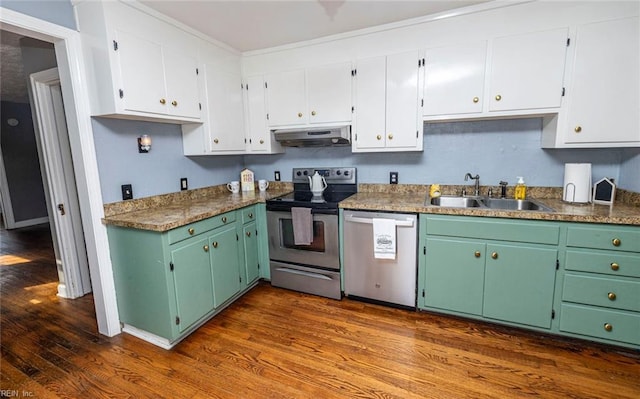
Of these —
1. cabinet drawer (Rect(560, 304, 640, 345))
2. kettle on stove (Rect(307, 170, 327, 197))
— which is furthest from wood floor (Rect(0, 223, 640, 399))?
kettle on stove (Rect(307, 170, 327, 197))

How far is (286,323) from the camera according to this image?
2297 millimetres

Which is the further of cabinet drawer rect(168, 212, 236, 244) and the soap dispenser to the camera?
the soap dispenser

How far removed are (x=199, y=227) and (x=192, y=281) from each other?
1.29 ft

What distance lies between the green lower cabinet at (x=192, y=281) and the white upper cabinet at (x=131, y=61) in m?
1.03

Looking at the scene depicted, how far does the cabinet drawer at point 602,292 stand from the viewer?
176 centimetres

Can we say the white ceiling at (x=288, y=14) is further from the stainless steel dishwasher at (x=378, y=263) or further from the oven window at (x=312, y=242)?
the oven window at (x=312, y=242)

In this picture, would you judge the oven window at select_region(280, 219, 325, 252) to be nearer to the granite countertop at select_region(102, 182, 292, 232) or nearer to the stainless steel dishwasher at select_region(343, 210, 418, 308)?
the stainless steel dishwasher at select_region(343, 210, 418, 308)

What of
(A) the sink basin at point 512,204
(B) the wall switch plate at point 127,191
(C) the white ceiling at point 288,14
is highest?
(C) the white ceiling at point 288,14

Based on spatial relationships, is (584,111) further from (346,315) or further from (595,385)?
(346,315)

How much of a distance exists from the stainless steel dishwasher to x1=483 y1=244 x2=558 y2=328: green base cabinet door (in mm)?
538

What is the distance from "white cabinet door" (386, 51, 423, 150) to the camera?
7.85 feet

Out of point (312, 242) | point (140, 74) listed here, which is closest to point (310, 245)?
→ point (312, 242)

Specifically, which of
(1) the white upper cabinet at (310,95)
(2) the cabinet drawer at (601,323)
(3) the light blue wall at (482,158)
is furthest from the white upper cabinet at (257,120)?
(2) the cabinet drawer at (601,323)

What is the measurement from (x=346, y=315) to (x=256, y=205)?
1.32 meters
